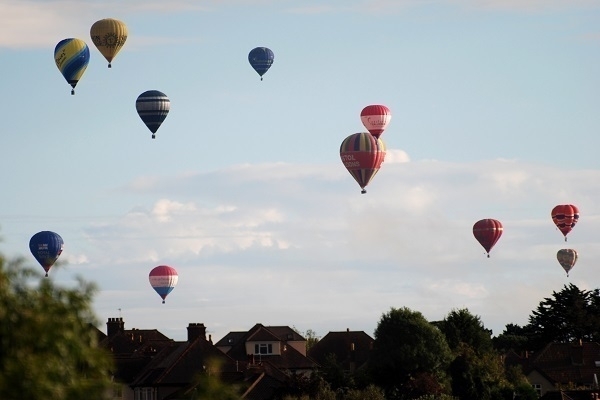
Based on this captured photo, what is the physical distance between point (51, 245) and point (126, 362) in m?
10.1

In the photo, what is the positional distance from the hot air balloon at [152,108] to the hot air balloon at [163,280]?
1649 cm

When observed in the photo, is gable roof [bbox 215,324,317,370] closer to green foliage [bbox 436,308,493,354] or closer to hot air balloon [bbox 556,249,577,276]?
green foliage [bbox 436,308,493,354]

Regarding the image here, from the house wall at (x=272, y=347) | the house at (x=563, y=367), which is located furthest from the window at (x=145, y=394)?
the house at (x=563, y=367)

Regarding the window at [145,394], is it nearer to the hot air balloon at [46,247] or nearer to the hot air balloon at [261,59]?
the hot air balloon at [46,247]

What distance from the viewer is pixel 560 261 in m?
134

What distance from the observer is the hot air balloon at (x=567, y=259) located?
13325 cm

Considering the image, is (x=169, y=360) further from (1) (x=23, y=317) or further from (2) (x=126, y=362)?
(1) (x=23, y=317)

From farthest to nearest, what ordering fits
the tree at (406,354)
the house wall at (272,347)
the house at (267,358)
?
the house wall at (272,347) → the tree at (406,354) → the house at (267,358)

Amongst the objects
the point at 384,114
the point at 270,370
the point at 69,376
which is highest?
the point at 384,114

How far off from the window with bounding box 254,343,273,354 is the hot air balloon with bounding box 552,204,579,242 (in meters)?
27.8

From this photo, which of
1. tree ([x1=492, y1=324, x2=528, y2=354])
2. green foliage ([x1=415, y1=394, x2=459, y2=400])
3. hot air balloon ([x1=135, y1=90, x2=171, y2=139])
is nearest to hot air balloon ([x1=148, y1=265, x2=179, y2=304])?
hot air balloon ([x1=135, y1=90, x2=171, y2=139])

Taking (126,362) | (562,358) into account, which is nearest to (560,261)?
(562,358)

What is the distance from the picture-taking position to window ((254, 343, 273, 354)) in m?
110

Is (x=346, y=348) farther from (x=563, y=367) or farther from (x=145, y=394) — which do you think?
(x=145, y=394)
